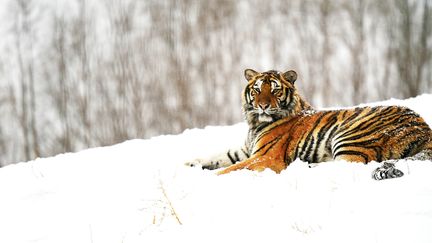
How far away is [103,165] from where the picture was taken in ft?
17.6

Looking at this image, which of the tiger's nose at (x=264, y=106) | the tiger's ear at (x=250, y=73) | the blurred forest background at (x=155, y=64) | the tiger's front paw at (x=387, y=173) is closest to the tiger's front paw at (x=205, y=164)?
the tiger's nose at (x=264, y=106)

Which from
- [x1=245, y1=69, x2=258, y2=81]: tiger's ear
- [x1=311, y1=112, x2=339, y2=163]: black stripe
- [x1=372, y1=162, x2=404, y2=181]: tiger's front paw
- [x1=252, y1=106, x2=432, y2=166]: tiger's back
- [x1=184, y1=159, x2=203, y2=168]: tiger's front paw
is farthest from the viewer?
[x1=245, y1=69, x2=258, y2=81]: tiger's ear

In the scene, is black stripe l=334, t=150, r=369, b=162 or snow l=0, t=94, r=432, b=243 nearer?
snow l=0, t=94, r=432, b=243

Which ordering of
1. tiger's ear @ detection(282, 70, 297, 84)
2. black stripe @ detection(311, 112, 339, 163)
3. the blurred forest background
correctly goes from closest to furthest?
1. black stripe @ detection(311, 112, 339, 163)
2. tiger's ear @ detection(282, 70, 297, 84)
3. the blurred forest background

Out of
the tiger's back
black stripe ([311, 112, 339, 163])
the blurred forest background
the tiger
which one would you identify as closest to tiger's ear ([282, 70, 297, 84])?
the tiger

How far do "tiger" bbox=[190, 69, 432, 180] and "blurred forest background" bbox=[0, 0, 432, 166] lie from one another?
8.25m

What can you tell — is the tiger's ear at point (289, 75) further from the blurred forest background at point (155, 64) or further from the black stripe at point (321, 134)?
the blurred forest background at point (155, 64)

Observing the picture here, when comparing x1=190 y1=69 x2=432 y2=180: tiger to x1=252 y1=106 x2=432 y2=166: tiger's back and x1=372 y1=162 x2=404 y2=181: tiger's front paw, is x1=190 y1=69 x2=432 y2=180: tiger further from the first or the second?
x1=372 y1=162 x2=404 y2=181: tiger's front paw

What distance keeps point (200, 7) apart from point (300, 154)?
10876 millimetres

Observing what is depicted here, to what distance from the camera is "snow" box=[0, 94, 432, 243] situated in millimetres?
2400

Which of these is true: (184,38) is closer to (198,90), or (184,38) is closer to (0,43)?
(198,90)

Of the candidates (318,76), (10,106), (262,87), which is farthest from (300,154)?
(10,106)

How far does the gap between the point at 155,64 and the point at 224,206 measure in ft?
38.5

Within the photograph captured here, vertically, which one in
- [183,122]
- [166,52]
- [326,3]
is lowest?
[183,122]
